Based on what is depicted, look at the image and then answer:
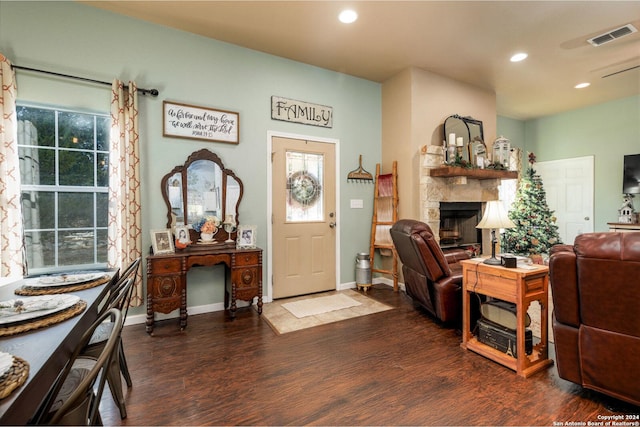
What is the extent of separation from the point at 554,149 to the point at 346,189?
5051 millimetres

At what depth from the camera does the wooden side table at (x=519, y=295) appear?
2.15 metres

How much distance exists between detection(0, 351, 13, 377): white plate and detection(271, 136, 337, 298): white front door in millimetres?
3048

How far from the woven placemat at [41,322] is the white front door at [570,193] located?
7527mm

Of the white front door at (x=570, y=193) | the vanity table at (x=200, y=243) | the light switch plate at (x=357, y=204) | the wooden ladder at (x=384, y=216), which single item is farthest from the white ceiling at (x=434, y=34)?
the light switch plate at (x=357, y=204)

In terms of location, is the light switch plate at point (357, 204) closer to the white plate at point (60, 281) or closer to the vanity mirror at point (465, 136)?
the vanity mirror at point (465, 136)

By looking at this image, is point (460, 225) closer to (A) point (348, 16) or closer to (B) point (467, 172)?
(B) point (467, 172)

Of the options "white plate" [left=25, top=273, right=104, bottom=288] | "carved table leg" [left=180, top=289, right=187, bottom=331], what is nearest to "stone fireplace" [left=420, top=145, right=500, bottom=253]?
"carved table leg" [left=180, top=289, right=187, bottom=331]

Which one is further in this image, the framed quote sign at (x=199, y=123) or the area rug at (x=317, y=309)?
the framed quote sign at (x=199, y=123)

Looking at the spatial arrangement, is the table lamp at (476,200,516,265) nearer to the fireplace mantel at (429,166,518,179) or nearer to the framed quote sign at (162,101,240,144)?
the fireplace mantel at (429,166,518,179)

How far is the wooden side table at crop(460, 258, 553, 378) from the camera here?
7.06ft

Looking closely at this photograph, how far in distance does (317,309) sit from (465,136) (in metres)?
3.44

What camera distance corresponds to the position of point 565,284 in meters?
1.79

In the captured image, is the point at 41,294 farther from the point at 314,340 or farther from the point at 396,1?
the point at 396,1

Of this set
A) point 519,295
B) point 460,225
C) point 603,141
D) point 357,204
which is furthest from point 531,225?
point 519,295
